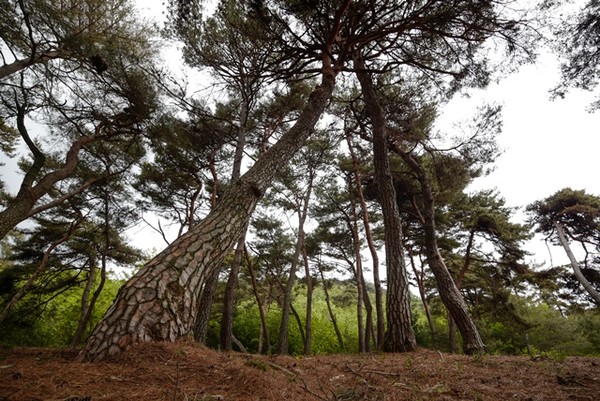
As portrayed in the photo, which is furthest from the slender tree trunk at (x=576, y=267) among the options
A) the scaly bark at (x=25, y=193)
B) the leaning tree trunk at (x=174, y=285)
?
the scaly bark at (x=25, y=193)

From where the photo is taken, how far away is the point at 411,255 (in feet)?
45.2

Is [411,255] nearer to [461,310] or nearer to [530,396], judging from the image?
[461,310]

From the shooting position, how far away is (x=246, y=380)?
171cm

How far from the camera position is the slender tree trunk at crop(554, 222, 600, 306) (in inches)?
501

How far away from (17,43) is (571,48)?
40.5 ft

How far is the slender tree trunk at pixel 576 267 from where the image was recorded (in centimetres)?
1272

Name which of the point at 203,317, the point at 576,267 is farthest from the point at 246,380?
the point at 576,267

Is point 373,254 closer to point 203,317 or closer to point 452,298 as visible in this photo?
point 452,298

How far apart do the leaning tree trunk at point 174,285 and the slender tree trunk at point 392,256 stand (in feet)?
9.85

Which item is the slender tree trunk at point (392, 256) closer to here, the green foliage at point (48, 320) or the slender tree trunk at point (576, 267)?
the green foliage at point (48, 320)

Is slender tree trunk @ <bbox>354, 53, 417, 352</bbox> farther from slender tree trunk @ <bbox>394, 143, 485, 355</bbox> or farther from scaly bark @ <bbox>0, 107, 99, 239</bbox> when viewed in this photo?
scaly bark @ <bbox>0, 107, 99, 239</bbox>

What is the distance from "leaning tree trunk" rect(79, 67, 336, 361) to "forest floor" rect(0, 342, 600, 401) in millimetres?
148

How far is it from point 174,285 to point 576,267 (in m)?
19.5

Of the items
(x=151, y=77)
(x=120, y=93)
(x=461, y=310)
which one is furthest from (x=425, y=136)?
(x=120, y=93)
